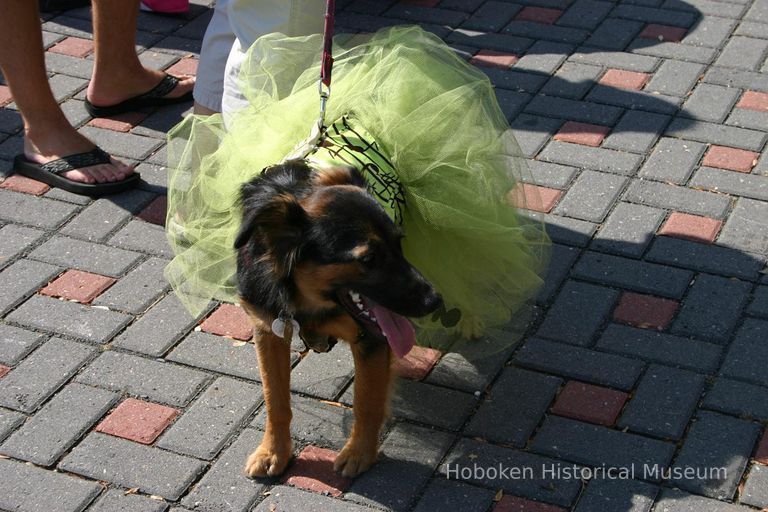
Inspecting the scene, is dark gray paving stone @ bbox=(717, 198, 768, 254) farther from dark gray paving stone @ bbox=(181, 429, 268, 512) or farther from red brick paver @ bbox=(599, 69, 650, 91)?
dark gray paving stone @ bbox=(181, 429, 268, 512)

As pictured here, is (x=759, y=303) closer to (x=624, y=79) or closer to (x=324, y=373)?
(x=324, y=373)

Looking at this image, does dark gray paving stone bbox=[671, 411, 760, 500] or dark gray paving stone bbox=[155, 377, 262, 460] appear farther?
dark gray paving stone bbox=[155, 377, 262, 460]

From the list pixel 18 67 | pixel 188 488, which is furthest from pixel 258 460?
pixel 18 67

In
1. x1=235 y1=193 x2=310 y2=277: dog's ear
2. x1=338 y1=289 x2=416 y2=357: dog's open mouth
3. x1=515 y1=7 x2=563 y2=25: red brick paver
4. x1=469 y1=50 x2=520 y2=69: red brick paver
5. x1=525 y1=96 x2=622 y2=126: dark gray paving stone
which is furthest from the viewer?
x1=515 y1=7 x2=563 y2=25: red brick paver

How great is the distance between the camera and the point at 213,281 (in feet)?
12.6

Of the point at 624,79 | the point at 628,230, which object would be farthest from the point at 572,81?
the point at 628,230

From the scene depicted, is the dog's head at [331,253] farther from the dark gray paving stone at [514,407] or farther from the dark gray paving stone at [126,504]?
the dark gray paving stone at [126,504]

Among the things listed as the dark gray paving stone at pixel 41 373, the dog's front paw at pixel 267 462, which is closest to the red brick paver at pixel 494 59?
the dark gray paving stone at pixel 41 373

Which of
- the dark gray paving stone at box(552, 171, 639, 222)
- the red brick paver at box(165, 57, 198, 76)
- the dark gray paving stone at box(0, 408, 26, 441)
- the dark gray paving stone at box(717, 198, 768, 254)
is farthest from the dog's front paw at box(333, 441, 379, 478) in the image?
the red brick paver at box(165, 57, 198, 76)

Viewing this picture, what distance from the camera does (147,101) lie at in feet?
18.4

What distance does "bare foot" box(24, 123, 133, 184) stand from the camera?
4.95 metres

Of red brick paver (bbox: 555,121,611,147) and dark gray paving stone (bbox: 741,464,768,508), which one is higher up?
dark gray paving stone (bbox: 741,464,768,508)

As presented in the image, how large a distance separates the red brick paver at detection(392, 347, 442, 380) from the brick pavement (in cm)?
1

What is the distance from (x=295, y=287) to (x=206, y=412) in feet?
2.70
